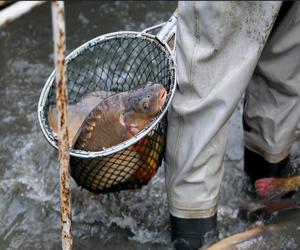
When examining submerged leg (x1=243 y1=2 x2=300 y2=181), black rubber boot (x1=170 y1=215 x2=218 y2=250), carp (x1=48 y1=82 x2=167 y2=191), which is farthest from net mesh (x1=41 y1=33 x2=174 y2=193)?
submerged leg (x1=243 y1=2 x2=300 y2=181)

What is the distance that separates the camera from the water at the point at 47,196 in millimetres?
2838

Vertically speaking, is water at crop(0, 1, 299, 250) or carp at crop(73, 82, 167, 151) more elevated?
carp at crop(73, 82, 167, 151)

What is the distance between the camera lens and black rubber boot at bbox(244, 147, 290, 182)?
297 centimetres

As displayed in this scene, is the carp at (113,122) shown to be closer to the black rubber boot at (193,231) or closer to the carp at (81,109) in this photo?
the carp at (81,109)

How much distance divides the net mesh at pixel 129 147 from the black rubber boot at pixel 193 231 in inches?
8.6

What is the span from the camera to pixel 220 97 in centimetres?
230

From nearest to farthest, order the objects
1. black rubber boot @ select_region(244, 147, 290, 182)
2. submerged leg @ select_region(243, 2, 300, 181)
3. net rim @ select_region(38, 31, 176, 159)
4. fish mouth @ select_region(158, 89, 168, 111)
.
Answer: net rim @ select_region(38, 31, 176, 159) < fish mouth @ select_region(158, 89, 168, 111) < submerged leg @ select_region(243, 2, 300, 181) < black rubber boot @ select_region(244, 147, 290, 182)

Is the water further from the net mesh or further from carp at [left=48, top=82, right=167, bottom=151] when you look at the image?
carp at [left=48, top=82, right=167, bottom=151]

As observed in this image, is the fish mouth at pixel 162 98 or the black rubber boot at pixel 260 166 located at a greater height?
the fish mouth at pixel 162 98

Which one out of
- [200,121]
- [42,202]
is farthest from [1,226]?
[200,121]

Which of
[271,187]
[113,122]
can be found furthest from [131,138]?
[271,187]

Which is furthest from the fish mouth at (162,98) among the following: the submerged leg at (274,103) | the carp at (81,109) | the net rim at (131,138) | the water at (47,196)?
the water at (47,196)

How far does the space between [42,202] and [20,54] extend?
3.92ft

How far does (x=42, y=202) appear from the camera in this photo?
9.86ft
